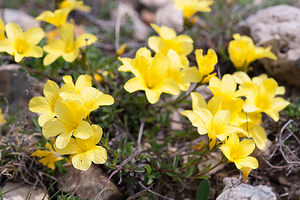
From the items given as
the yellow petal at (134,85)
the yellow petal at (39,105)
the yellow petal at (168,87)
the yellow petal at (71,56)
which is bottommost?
the yellow petal at (39,105)

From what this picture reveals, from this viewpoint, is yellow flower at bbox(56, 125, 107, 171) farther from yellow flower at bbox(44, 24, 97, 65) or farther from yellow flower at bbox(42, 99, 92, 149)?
yellow flower at bbox(44, 24, 97, 65)

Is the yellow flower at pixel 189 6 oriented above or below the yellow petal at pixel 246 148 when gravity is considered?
above

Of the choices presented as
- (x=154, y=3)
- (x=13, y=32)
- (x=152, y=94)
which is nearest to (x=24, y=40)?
(x=13, y=32)

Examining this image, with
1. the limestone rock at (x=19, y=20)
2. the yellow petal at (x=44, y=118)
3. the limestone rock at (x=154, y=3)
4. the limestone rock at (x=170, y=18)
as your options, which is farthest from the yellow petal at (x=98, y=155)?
the limestone rock at (x=154, y=3)

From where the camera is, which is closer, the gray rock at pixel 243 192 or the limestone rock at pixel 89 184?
the gray rock at pixel 243 192

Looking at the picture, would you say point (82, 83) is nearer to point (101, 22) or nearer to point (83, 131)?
point (83, 131)

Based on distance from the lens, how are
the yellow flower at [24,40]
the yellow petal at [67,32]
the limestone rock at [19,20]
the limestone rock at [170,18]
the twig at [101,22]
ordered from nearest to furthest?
the yellow flower at [24,40] < the yellow petal at [67,32] < the limestone rock at [19,20] < the limestone rock at [170,18] < the twig at [101,22]

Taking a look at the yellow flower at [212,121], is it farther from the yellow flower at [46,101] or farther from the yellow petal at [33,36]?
the yellow petal at [33,36]

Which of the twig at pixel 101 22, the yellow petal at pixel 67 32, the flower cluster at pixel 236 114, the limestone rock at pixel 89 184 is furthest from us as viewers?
the twig at pixel 101 22
